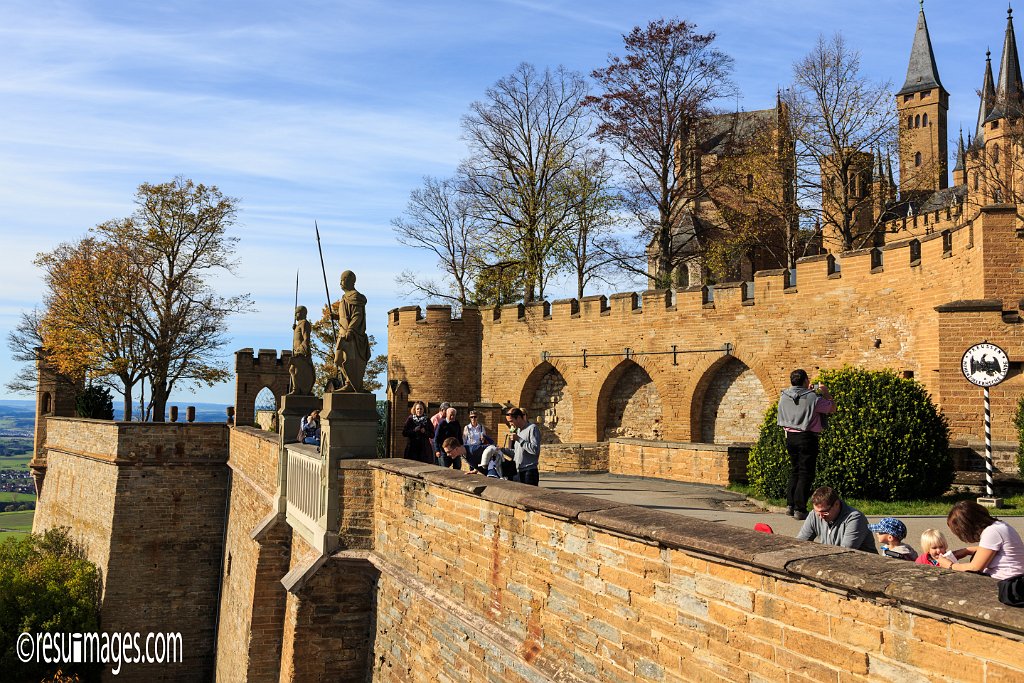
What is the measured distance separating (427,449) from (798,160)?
24852 millimetres

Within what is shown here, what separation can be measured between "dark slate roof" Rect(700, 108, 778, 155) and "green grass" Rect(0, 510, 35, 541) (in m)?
47.0

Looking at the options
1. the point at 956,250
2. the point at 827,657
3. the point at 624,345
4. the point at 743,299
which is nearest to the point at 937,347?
the point at 956,250

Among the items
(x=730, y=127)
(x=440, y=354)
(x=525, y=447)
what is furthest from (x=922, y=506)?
(x=730, y=127)

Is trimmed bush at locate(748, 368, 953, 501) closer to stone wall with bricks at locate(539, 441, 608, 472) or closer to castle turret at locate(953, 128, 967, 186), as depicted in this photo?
stone wall with bricks at locate(539, 441, 608, 472)

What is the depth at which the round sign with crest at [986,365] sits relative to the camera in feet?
38.0

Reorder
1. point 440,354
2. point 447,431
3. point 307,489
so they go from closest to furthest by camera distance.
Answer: point 307,489 → point 447,431 → point 440,354

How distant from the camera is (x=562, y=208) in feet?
114

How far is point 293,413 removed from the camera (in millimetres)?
13234

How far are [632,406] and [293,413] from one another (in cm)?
1452

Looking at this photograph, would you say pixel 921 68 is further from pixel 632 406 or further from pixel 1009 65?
pixel 632 406

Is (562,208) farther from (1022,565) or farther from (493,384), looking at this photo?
(1022,565)

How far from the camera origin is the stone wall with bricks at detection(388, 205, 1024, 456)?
53.2ft

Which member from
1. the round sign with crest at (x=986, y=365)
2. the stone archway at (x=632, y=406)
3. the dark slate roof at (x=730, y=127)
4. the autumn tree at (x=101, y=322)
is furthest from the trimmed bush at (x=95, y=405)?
the round sign with crest at (x=986, y=365)

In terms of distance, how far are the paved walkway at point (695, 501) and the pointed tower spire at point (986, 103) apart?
4086 centimetres
